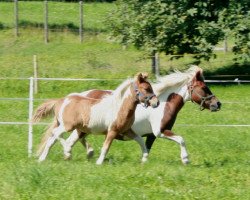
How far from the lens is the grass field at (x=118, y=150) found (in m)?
9.89

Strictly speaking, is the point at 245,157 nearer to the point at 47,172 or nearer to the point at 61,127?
the point at 61,127

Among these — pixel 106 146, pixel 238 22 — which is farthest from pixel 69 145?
pixel 238 22

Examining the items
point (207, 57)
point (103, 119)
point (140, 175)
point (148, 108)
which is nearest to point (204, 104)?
point (148, 108)

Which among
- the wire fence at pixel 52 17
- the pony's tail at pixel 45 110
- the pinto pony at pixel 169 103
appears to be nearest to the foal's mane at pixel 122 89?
the pinto pony at pixel 169 103

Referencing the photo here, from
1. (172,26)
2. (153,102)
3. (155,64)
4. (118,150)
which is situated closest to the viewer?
(153,102)

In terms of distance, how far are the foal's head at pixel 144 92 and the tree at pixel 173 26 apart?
11.4 meters

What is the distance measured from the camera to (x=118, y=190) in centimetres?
980

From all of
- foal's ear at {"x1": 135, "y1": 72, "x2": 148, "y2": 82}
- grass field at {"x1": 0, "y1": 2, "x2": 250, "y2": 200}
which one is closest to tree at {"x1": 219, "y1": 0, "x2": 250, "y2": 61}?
grass field at {"x1": 0, "y1": 2, "x2": 250, "y2": 200}

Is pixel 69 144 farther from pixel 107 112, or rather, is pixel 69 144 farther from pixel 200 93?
pixel 200 93

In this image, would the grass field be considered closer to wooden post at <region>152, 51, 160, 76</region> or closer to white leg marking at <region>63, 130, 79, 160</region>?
white leg marking at <region>63, 130, 79, 160</region>

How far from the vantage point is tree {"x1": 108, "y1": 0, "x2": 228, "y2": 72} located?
23312 millimetres

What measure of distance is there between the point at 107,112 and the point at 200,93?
1.82 m

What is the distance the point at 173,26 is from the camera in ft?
76.7

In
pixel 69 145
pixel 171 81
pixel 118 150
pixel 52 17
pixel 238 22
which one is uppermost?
pixel 238 22
